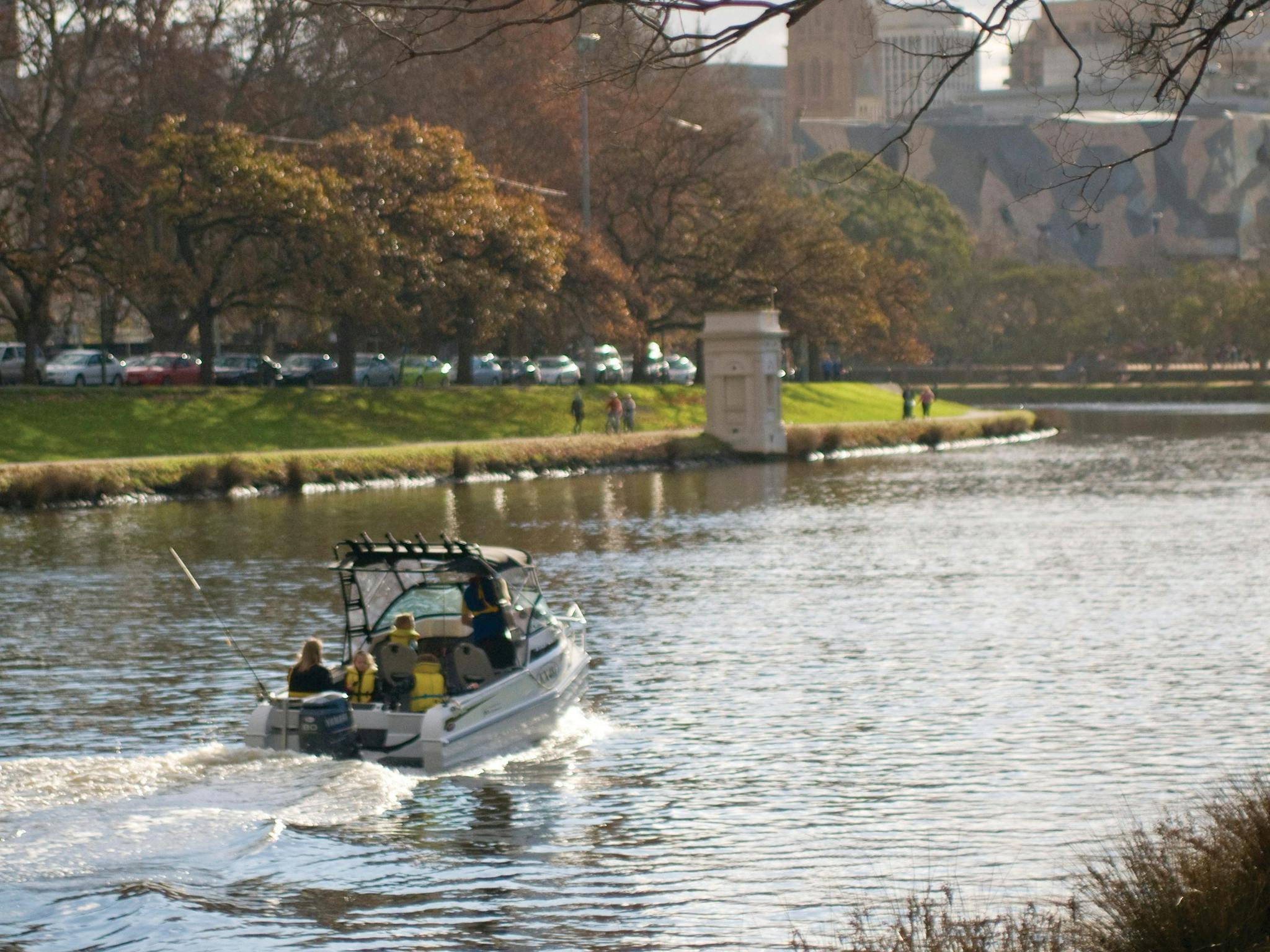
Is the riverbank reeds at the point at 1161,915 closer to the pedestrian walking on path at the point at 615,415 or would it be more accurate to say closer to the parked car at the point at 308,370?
the pedestrian walking on path at the point at 615,415

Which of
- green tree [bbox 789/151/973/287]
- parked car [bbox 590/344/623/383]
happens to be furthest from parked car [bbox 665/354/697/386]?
green tree [bbox 789/151/973/287]

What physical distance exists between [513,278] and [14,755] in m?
50.9

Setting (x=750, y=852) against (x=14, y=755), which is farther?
(x=14, y=755)

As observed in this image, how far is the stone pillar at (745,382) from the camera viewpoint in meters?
68.3

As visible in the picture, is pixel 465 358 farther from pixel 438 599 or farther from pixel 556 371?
pixel 438 599

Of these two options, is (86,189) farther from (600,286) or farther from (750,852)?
(750,852)

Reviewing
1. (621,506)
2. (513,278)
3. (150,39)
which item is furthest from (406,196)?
(621,506)

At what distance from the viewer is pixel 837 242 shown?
84.0 m

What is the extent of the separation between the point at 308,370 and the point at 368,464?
20506mm

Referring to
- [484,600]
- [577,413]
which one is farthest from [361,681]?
[577,413]

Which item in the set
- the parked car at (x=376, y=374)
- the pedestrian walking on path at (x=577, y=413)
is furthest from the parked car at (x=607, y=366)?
the pedestrian walking on path at (x=577, y=413)

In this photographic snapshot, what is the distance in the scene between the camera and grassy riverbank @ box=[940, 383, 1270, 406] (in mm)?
121438

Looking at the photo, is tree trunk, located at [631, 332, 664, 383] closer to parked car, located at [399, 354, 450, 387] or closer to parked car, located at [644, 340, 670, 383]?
parked car, located at [644, 340, 670, 383]

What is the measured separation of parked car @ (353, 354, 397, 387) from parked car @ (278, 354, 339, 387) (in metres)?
1.10
